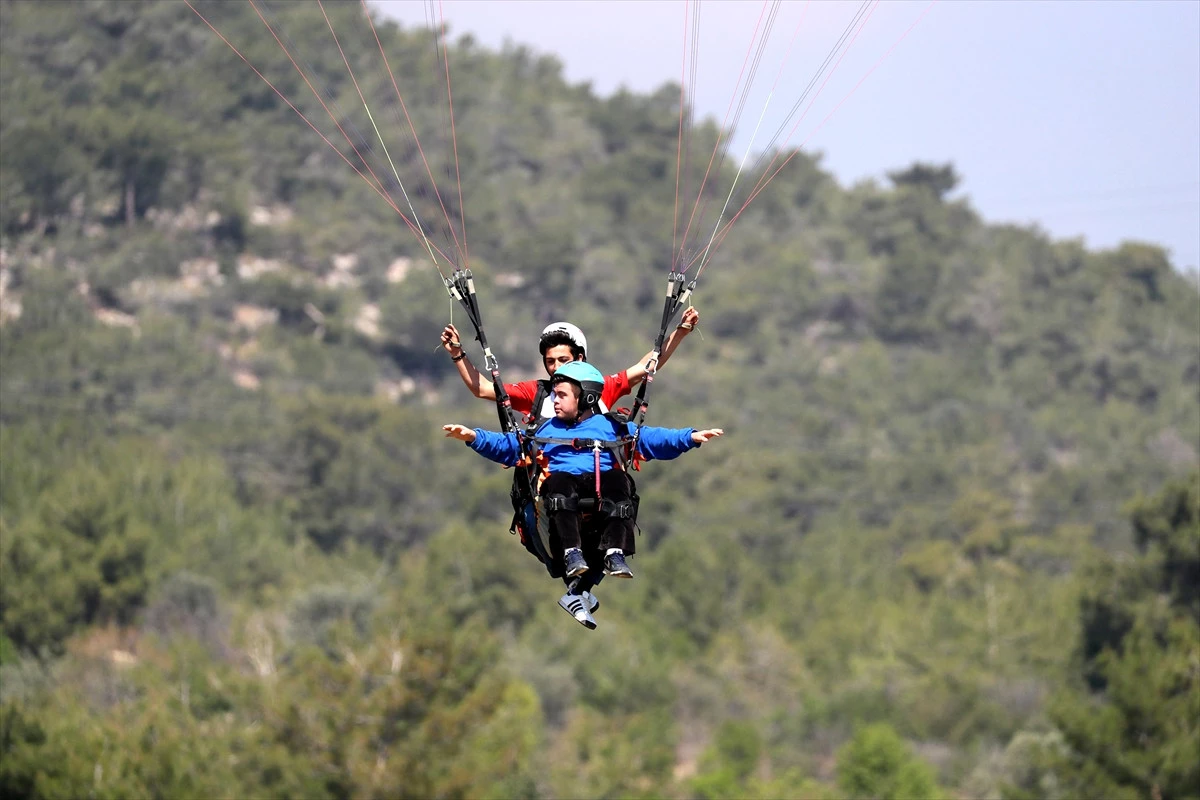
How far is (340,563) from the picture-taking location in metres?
74.2

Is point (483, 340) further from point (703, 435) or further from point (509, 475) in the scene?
point (509, 475)

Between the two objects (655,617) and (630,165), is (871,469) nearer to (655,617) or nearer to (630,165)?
(655,617)

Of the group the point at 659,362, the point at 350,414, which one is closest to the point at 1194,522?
the point at 350,414

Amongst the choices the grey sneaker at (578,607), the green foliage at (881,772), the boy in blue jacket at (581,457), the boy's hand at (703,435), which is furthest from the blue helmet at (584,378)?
the green foliage at (881,772)

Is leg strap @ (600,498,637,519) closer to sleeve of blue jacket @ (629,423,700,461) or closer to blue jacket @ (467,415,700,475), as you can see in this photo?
blue jacket @ (467,415,700,475)

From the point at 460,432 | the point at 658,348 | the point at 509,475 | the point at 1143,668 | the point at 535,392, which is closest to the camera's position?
the point at 460,432

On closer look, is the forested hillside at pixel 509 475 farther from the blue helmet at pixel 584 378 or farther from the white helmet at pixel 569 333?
the blue helmet at pixel 584 378

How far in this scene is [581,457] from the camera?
11.7 metres

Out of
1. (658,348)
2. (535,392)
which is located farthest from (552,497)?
(658,348)

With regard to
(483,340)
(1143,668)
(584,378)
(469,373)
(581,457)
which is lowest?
(581,457)

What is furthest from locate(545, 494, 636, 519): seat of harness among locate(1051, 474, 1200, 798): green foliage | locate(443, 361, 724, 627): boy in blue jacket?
locate(1051, 474, 1200, 798): green foliage

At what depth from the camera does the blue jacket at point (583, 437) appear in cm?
1162

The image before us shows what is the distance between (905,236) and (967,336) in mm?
14140

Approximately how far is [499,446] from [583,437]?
20.9 inches
